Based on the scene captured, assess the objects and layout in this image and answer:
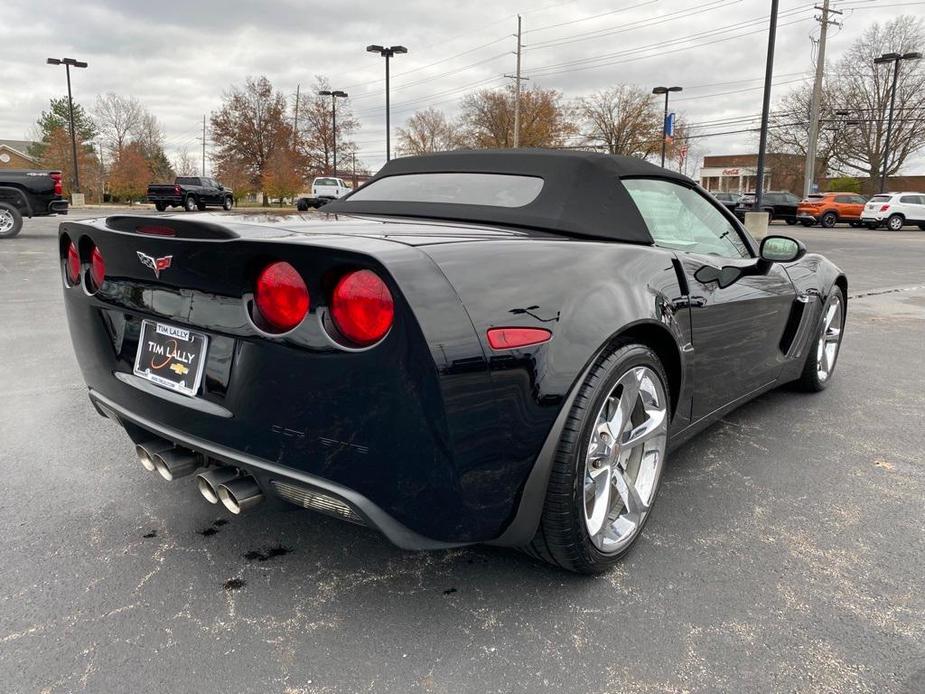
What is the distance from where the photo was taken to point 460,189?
2891 millimetres

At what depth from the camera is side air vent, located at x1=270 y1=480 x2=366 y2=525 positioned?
171cm

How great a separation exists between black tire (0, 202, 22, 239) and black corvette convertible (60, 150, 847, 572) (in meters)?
14.2

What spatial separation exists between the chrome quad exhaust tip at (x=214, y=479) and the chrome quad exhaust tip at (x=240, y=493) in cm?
1

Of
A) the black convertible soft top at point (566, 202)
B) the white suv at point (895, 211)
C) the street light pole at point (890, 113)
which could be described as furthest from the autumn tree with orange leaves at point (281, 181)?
the black convertible soft top at point (566, 202)

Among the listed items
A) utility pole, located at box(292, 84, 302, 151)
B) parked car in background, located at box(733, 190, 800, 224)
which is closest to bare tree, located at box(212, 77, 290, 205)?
utility pole, located at box(292, 84, 302, 151)

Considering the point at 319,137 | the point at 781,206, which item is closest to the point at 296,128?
the point at 319,137

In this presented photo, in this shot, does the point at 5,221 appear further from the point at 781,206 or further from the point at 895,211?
the point at 895,211

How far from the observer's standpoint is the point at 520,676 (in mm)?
1696

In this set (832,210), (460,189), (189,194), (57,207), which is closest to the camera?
(460,189)

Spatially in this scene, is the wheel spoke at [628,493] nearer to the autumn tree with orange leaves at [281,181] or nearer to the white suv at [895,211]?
the white suv at [895,211]

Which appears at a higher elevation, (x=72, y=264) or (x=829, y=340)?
(x=72, y=264)

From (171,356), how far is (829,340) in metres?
3.94

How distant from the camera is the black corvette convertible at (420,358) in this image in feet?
5.37

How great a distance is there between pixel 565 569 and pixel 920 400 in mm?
3224
